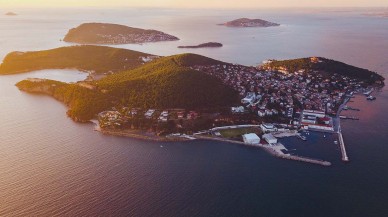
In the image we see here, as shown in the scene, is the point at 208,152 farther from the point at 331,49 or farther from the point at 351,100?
the point at 331,49

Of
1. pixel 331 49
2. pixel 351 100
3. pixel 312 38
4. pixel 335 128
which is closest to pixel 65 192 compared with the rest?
pixel 335 128

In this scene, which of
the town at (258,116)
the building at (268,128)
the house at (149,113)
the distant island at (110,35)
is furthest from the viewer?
the distant island at (110,35)

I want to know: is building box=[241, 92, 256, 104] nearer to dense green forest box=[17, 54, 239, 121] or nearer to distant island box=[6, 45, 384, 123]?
distant island box=[6, 45, 384, 123]

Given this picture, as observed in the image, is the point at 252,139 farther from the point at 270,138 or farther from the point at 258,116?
the point at 258,116

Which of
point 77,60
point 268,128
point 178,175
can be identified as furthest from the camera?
point 77,60

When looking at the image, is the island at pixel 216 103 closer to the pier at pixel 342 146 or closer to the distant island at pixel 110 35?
the pier at pixel 342 146

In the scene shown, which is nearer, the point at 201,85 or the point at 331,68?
the point at 201,85

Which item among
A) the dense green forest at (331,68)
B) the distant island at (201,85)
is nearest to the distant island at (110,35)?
the distant island at (201,85)

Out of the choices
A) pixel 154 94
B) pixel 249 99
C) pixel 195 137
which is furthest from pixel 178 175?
pixel 249 99
